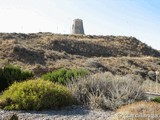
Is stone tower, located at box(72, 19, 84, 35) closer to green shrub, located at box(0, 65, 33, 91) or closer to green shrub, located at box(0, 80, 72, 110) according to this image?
green shrub, located at box(0, 65, 33, 91)

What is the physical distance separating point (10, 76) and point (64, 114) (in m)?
7.74

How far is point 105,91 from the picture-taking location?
16578 mm

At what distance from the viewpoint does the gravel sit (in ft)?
42.9

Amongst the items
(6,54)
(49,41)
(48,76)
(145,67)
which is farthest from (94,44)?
(48,76)

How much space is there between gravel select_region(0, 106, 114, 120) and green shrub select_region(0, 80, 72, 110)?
44 cm

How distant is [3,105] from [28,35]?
65360 mm

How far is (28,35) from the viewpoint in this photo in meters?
79.3

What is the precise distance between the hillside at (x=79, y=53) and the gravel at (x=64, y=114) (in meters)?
30.2

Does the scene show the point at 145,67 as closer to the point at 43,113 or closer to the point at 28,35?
the point at 28,35

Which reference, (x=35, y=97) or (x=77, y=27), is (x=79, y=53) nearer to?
(x=77, y=27)

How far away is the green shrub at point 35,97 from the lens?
1452 centimetres

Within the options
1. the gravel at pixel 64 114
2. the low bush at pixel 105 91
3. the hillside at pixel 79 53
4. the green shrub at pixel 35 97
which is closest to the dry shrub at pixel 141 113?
the gravel at pixel 64 114

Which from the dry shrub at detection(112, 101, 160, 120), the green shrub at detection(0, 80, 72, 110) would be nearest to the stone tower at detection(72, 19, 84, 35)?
the green shrub at detection(0, 80, 72, 110)

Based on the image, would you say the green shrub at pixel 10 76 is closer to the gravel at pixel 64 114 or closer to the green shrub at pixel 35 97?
the green shrub at pixel 35 97
